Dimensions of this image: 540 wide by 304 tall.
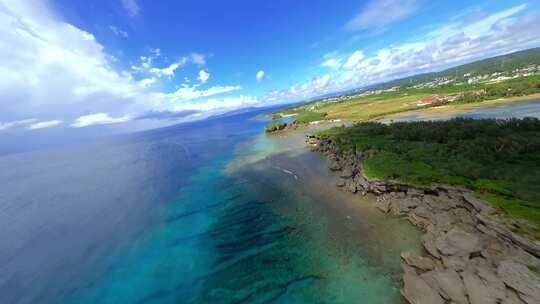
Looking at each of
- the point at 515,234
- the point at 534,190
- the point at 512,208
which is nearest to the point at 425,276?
the point at 515,234

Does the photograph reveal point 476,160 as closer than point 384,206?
No

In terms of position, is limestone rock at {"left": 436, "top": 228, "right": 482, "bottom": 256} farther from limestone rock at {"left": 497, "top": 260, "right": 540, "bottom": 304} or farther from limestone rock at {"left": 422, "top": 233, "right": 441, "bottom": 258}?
limestone rock at {"left": 497, "top": 260, "right": 540, "bottom": 304}

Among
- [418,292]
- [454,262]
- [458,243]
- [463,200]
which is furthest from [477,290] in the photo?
[463,200]

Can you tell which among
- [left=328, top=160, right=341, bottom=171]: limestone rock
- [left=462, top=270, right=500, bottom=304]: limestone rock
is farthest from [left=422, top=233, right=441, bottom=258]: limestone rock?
[left=328, top=160, right=341, bottom=171]: limestone rock

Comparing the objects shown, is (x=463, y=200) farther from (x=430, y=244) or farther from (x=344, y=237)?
(x=344, y=237)

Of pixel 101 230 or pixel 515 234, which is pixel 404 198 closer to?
pixel 515 234
